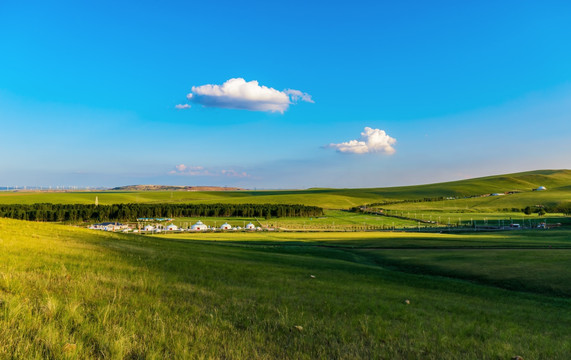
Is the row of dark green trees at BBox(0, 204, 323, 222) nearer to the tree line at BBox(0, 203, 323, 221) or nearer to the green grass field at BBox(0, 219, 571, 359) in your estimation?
the tree line at BBox(0, 203, 323, 221)

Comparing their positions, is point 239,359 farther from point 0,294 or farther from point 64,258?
point 64,258

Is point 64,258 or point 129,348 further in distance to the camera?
point 64,258

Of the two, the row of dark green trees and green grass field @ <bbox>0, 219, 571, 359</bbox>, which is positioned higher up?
green grass field @ <bbox>0, 219, 571, 359</bbox>

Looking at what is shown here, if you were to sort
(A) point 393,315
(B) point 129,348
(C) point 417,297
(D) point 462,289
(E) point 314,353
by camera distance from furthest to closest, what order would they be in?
(D) point 462,289 < (C) point 417,297 < (A) point 393,315 < (E) point 314,353 < (B) point 129,348

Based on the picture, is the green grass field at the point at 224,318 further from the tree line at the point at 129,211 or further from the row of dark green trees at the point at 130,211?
the tree line at the point at 129,211

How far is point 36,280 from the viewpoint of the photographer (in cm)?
816

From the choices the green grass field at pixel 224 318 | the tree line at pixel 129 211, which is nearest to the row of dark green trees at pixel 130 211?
the tree line at pixel 129 211

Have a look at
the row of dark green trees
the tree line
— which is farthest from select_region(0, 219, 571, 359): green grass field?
the tree line

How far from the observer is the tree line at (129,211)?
15188cm

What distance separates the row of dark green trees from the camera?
498ft

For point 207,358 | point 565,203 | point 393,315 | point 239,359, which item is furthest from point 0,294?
point 565,203

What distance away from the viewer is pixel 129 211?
548 feet

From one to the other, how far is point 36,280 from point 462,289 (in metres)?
22.1

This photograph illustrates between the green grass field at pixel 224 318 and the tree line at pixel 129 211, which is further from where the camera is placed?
the tree line at pixel 129 211
